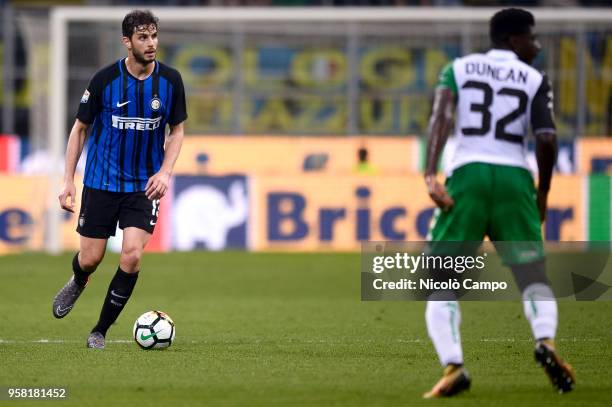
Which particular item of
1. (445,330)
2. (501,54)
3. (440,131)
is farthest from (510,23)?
(445,330)

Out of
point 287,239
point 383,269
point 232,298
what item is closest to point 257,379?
point 383,269

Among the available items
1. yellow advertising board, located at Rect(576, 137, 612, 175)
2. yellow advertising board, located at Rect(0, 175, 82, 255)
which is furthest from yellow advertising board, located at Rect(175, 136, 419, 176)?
yellow advertising board, located at Rect(0, 175, 82, 255)

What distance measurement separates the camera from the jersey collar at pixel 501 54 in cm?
683

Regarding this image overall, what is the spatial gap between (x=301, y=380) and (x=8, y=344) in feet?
9.32

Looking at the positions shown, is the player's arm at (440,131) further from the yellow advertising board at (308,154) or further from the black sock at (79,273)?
the yellow advertising board at (308,154)

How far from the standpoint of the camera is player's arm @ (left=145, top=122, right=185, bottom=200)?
8758 millimetres

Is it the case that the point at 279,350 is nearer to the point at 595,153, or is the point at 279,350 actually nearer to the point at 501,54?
the point at 501,54

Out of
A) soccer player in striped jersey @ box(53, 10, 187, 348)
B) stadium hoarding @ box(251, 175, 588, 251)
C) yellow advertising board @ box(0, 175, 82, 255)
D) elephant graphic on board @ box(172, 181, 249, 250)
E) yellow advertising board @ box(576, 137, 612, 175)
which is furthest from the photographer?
yellow advertising board @ box(576, 137, 612, 175)

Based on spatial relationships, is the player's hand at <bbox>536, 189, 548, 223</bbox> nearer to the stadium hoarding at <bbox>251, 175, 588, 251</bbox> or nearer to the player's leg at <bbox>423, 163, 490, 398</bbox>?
the player's leg at <bbox>423, 163, 490, 398</bbox>

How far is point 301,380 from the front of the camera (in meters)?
7.46

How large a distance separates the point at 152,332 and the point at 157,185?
1024 mm

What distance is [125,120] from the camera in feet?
29.2

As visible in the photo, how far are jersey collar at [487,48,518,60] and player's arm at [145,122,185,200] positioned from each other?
8.80 ft

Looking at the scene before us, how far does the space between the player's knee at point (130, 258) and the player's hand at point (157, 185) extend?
368 mm
